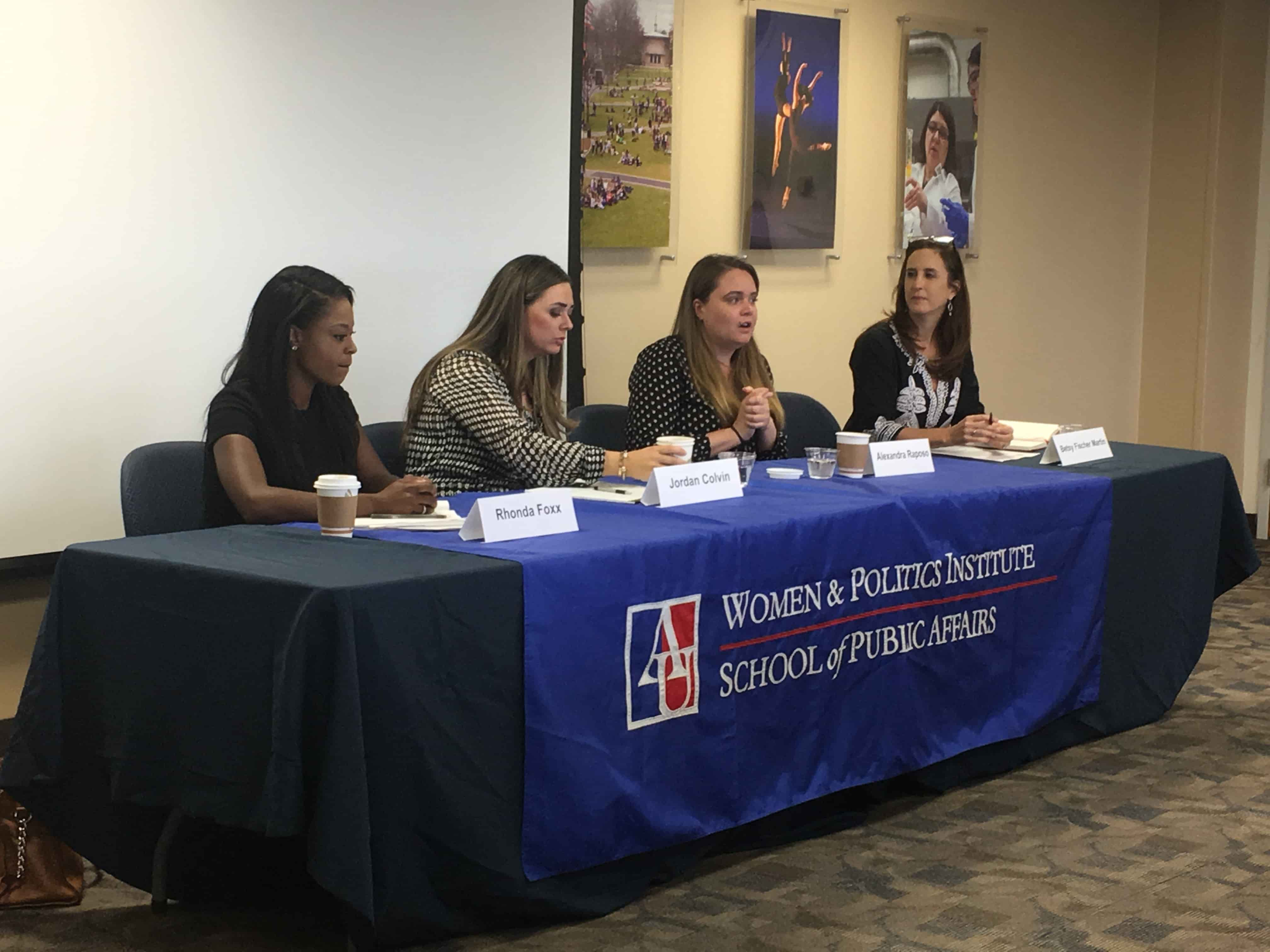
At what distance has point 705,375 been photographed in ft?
12.2

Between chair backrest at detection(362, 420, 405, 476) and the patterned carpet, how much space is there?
1.24 meters

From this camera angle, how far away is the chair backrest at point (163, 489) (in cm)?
299

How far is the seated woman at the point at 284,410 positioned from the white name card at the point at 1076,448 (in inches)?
65.5

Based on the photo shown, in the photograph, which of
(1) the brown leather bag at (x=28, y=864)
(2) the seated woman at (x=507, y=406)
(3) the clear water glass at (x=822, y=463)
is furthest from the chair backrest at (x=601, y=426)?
(1) the brown leather bag at (x=28, y=864)

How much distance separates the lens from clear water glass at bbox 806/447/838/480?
328 cm

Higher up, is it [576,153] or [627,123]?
[627,123]

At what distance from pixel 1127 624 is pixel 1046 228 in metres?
3.39

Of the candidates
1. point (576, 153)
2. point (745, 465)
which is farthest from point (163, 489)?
point (576, 153)

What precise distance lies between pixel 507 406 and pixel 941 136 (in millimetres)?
3465

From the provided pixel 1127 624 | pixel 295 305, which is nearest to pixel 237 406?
pixel 295 305

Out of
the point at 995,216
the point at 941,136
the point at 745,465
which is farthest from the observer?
the point at 995,216

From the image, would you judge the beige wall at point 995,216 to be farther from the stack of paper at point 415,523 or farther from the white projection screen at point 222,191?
the stack of paper at point 415,523

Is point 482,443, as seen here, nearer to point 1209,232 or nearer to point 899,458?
point 899,458

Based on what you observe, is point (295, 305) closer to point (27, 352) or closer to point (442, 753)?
point (27, 352)
